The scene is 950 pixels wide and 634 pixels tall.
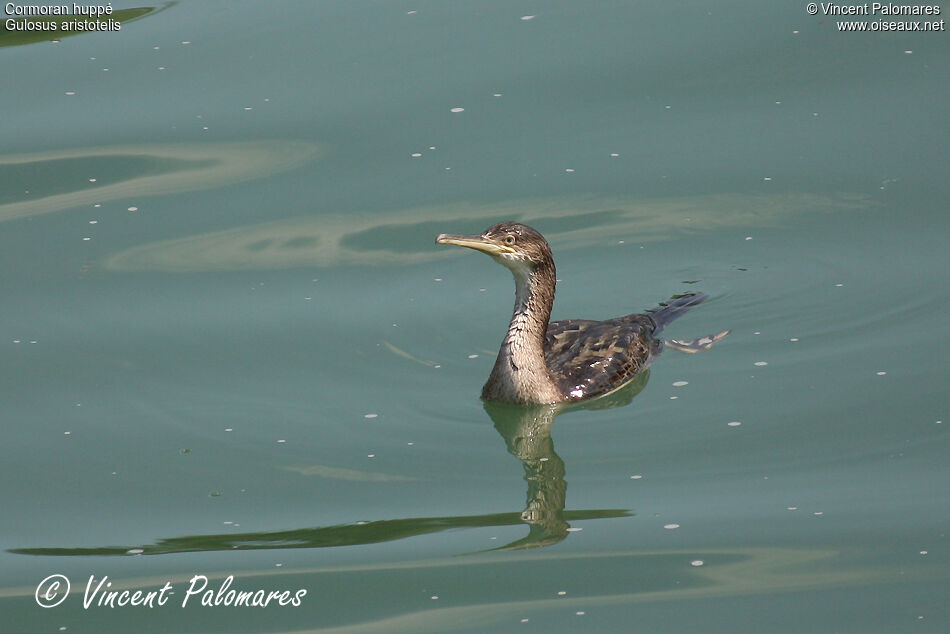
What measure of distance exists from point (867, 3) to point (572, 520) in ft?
28.1

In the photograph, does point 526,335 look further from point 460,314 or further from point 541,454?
point 460,314

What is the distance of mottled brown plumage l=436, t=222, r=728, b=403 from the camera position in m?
8.70

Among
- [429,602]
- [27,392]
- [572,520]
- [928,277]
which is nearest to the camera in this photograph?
[429,602]

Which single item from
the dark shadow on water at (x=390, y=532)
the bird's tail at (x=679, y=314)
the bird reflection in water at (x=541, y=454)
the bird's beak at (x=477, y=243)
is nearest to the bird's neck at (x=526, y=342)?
the bird reflection in water at (x=541, y=454)

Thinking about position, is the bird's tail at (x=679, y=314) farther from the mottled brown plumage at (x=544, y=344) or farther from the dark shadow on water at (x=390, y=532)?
the dark shadow on water at (x=390, y=532)

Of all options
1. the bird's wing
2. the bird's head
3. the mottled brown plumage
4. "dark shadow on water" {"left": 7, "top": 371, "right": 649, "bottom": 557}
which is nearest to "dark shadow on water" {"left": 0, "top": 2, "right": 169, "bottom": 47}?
the bird's wing

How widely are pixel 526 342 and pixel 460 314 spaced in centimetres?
141

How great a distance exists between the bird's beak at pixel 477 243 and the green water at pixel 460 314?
1068 millimetres

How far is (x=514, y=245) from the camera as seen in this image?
8664 mm

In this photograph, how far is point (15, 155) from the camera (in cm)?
1262

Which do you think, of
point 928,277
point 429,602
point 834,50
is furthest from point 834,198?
point 429,602

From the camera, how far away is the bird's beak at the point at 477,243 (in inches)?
328

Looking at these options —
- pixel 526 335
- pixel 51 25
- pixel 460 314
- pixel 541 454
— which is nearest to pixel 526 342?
pixel 526 335

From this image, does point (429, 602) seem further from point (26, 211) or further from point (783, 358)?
point (26, 211)
